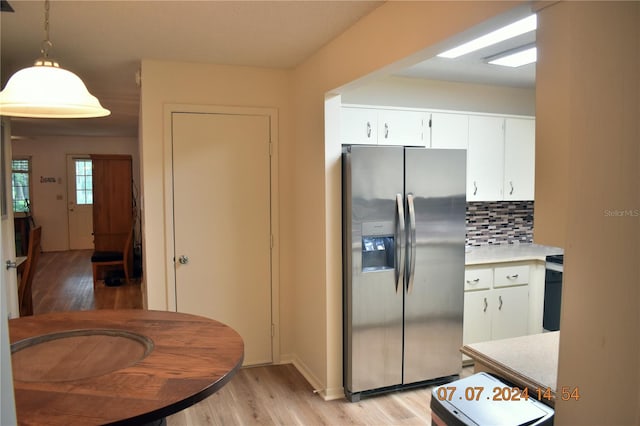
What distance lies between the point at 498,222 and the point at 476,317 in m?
1.20

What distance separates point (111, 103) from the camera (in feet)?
17.4

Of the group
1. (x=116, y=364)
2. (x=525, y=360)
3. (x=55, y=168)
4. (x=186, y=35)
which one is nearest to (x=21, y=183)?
(x=55, y=168)

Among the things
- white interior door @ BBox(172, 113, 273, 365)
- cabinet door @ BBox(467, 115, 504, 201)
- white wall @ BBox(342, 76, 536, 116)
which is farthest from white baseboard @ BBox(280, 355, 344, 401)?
white wall @ BBox(342, 76, 536, 116)

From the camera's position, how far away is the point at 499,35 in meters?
2.63

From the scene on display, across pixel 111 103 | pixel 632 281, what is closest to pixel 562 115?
pixel 632 281

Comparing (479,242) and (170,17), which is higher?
(170,17)

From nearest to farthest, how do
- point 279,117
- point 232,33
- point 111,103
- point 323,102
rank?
point 232,33, point 323,102, point 279,117, point 111,103

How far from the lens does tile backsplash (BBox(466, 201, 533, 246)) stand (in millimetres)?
4340

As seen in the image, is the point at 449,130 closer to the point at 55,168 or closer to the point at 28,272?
the point at 28,272

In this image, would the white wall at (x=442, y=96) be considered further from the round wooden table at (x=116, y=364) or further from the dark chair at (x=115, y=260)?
the dark chair at (x=115, y=260)

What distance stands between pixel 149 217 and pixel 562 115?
112 inches

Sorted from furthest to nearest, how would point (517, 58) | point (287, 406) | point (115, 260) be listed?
point (115, 260) → point (517, 58) → point (287, 406)

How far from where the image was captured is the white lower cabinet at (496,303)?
3.60 m

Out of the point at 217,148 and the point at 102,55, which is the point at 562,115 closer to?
the point at 217,148
